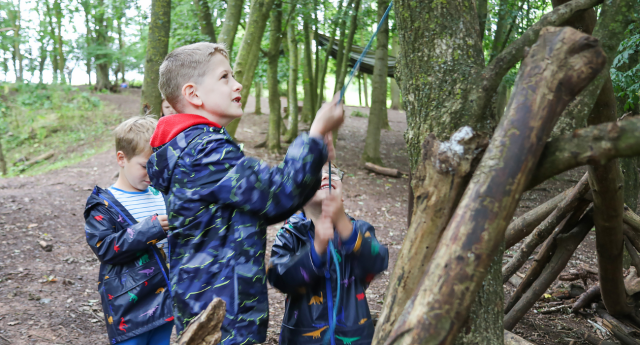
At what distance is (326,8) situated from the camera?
9.56 metres

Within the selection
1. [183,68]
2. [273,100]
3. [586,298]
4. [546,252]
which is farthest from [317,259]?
[273,100]

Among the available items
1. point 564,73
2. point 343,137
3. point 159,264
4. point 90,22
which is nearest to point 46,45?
point 90,22

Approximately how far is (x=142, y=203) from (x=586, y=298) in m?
3.57

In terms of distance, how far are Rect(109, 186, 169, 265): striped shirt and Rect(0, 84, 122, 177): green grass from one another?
10.9 metres

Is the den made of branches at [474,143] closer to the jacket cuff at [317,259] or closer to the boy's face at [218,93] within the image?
the jacket cuff at [317,259]

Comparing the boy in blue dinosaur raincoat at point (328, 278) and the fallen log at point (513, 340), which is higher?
the boy in blue dinosaur raincoat at point (328, 278)

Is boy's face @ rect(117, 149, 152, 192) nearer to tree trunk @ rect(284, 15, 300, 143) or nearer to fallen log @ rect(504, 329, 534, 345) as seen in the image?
fallen log @ rect(504, 329, 534, 345)

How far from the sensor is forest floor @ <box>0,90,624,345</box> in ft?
11.5

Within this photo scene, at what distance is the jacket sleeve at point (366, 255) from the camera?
180 cm

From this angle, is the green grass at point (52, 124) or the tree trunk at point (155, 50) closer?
the tree trunk at point (155, 50)

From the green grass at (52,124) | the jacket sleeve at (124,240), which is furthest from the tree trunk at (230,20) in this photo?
the green grass at (52,124)

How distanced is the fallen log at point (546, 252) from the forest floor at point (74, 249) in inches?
12.6

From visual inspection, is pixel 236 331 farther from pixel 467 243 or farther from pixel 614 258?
pixel 614 258

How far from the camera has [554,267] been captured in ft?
10.8
